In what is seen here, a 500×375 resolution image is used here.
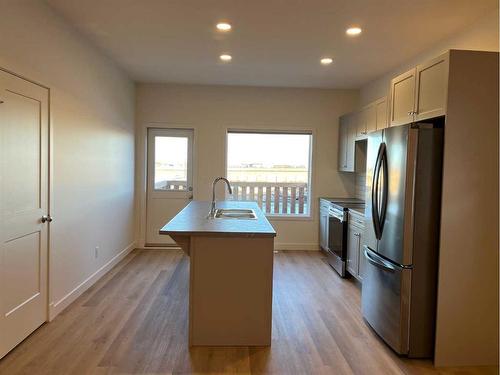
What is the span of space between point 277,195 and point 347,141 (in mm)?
1441

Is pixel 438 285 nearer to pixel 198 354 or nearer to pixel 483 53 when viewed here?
pixel 483 53

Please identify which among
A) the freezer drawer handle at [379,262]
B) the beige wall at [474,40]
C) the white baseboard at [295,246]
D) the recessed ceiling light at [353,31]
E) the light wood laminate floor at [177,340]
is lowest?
the light wood laminate floor at [177,340]

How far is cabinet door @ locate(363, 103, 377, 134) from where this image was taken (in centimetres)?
441

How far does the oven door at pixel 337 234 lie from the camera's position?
14.8 ft

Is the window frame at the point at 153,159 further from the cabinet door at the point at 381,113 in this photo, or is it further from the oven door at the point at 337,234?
the cabinet door at the point at 381,113

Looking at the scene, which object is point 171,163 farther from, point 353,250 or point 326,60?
point 353,250

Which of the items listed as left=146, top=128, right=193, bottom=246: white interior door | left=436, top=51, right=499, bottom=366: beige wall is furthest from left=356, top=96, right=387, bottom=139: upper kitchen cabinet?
left=146, top=128, right=193, bottom=246: white interior door

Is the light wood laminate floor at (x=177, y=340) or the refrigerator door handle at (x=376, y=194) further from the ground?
the refrigerator door handle at (x=376, y=194)

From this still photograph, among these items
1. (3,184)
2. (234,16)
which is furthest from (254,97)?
(3,184)

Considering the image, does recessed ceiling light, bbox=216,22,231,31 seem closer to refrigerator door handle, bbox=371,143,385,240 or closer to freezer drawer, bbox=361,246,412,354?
refrigerator door handle, bbox=371,143,385,240

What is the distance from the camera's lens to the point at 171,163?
5871mm

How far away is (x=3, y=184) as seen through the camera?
7.92 feet

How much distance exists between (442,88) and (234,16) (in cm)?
176

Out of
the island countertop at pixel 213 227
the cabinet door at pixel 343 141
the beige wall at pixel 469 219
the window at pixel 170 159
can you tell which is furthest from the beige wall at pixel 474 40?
the window at pixel 170 159
